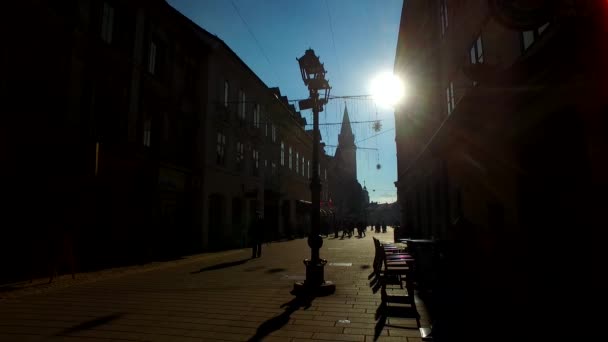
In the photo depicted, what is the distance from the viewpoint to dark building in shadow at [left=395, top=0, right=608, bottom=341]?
→ 12.7 ft

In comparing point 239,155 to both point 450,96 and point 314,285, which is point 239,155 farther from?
point 314,285

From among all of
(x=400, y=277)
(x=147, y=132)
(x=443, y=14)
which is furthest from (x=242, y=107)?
(x=400, y=277)

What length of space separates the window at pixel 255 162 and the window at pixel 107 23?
13353 mm

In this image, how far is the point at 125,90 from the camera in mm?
14391

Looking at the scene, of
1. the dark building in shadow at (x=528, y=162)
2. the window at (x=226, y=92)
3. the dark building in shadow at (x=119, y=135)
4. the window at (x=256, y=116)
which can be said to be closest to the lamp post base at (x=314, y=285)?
the dark building in shadow at (x=528, y=162)

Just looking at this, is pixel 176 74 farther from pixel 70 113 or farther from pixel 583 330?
pixel 583 330

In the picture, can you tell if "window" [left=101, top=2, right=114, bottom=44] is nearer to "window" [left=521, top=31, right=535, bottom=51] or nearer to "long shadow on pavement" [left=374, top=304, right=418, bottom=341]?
"window" [left=521, top=31, right=535, bottom=51]

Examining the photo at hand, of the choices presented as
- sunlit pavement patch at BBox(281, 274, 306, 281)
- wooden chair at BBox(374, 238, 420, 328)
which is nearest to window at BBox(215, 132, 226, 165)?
sunlit pavement patch at BBox(281, 274, 306, 281)

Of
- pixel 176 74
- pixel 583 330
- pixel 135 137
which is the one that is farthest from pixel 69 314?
pixel 176 74

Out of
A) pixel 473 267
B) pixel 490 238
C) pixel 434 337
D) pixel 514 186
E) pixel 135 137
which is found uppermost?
pixel 135 137

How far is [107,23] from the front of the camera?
13.7m

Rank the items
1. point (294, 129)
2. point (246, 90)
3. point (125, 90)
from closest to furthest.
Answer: point (125, 90) < point (246, 90) < point (294, 129)

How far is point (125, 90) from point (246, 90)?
11669 mm

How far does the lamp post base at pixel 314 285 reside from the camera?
7.33 metres
